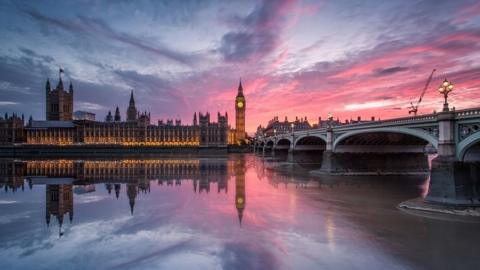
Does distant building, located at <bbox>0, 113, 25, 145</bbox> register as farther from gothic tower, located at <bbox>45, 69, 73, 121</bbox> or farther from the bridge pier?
the bridge pier

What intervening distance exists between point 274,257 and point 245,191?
62.2ft

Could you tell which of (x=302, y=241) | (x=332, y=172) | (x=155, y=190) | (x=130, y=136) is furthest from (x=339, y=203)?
(x=130, y=136)

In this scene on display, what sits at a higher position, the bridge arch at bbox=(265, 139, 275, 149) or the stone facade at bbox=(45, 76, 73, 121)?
the stone facade at bbox=(45, 76, 73, 121)

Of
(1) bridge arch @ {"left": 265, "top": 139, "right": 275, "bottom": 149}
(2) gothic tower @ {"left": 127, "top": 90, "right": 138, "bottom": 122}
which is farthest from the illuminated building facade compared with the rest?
(1) bridge arch @ {"left": 265, "top": 139, "right": 275, "bottom": 149}

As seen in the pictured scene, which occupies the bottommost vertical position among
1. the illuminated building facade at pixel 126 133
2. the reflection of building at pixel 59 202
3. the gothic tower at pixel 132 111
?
the reflection of building at pixel 59 202

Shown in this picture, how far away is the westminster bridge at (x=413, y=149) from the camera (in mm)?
23344

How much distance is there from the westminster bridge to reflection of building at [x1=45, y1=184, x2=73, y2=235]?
24.9m

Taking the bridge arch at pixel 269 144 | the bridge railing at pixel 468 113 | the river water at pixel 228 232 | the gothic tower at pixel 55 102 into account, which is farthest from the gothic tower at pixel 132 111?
the bridge railing at pixel 468 113

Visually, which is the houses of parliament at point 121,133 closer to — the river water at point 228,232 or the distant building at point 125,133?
the distant building at point 125,133

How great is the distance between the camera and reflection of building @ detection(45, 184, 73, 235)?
22812mm

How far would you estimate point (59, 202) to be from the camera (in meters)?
27.5

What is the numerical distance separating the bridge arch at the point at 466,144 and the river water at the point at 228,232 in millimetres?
5410

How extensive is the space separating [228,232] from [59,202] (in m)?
16.2

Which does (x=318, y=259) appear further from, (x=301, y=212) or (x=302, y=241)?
(x=301, y=212)
